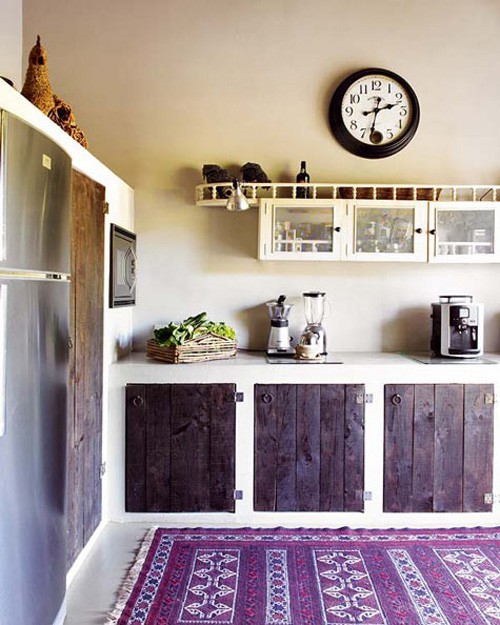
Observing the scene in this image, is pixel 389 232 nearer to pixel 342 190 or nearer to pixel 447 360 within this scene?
pixel 342 190

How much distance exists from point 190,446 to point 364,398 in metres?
0.94

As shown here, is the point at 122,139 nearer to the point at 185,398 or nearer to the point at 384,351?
the point at 185,398

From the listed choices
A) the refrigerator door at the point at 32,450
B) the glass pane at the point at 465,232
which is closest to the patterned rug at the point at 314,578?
the refrigerator door at the point at 32,450

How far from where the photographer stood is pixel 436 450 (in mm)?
3006

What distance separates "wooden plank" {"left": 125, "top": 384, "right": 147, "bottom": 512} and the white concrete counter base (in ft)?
0.10

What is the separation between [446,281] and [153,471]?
2.09m

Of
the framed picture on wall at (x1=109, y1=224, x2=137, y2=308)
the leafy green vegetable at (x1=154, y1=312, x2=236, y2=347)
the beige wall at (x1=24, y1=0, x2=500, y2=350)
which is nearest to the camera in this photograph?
the framed picture on wall at (x1=109, y1=224, x2=137, y2=308)

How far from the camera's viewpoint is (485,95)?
354 centimetres

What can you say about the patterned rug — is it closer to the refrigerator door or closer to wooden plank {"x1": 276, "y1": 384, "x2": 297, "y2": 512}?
wooden plank {"x1": 276, "y1": 384, "x2": 297, "y2": 512}

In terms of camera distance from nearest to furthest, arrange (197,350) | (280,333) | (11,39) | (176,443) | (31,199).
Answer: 1. (31,199)
2. (176,443)
3. (197,350)
4. (11,39)
5. (280,333)

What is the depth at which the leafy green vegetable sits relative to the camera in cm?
302

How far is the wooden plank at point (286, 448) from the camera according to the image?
297cm

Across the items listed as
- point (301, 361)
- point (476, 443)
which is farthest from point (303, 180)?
point (476, 443)

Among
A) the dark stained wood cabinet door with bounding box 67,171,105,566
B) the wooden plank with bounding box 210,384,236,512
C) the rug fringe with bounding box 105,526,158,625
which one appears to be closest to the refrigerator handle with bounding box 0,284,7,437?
the dark stained wood cabinet door with bounding box 67,171,105,566
